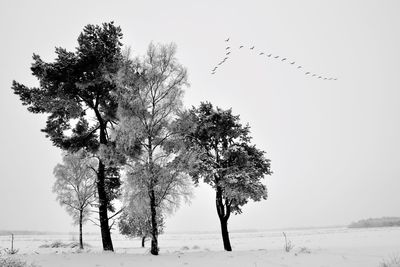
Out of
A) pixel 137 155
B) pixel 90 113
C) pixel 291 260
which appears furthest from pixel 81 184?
pixel 291 260

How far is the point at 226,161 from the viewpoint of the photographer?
22.3m

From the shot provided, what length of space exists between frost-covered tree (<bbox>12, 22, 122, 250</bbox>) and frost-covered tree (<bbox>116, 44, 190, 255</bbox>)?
150 centimetres

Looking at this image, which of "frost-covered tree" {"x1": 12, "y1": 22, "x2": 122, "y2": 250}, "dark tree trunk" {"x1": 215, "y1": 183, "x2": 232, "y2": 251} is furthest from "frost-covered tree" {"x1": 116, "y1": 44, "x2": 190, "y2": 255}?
"dark tree trunk" {"x1": 215, "y1": 183, "x2": 232, "y2": 251}

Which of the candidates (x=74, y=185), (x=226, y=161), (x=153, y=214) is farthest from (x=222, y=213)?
(x=74, y=185)

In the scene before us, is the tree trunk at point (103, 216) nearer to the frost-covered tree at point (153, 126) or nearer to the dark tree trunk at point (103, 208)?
the dark tree trunk at point (103, 208)

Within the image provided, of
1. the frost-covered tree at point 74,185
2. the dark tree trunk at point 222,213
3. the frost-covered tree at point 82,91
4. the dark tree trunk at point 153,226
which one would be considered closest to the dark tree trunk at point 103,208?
the frost-covered tree at point 82,91

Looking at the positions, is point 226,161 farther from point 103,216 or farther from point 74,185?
point 74,185

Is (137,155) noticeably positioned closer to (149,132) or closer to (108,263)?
(149,132)

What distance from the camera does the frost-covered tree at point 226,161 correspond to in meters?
20.3

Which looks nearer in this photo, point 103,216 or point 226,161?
point 103,216

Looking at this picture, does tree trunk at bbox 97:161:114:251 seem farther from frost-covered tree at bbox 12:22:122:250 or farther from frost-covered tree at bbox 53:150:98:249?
frost-covered tree at bbox 53:150:98:249

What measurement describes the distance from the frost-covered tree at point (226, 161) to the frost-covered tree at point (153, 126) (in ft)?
10.3

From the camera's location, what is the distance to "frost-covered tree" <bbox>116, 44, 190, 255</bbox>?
15828 mm

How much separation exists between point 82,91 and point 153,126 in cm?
516
